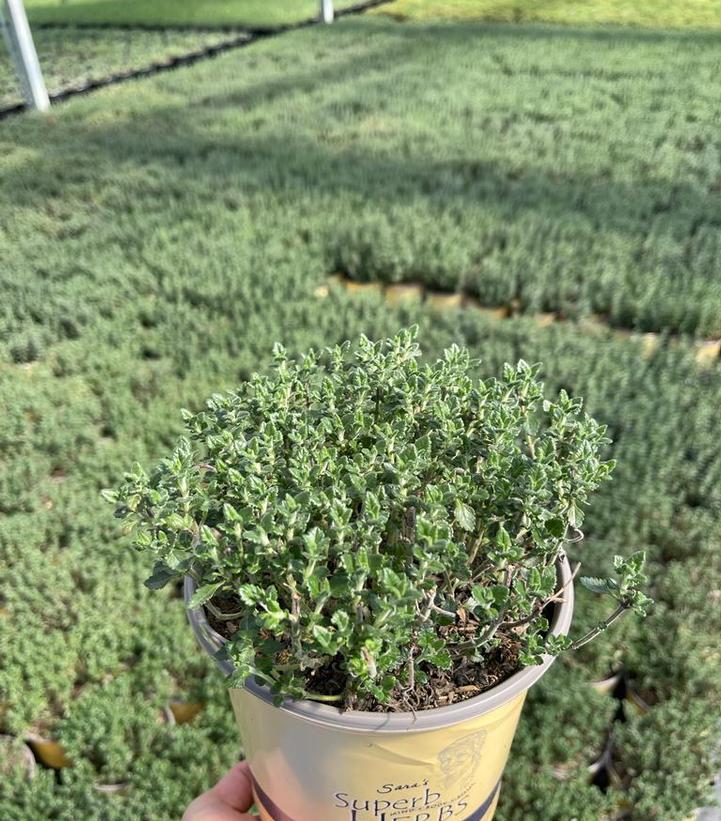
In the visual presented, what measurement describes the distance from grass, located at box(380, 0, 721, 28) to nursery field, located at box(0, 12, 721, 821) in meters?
3.40

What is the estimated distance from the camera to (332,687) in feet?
3.89

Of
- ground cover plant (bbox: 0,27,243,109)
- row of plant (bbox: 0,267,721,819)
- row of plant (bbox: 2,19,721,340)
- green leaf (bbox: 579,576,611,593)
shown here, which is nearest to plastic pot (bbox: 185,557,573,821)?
green leaf (bbox: 579,576,611,593)

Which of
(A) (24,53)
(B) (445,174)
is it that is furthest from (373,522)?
(A) (24,53)

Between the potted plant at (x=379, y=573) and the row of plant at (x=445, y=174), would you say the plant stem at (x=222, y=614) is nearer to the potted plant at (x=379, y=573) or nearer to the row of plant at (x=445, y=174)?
the potted plant at (x=379, y=573)

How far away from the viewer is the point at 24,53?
24.8 feet

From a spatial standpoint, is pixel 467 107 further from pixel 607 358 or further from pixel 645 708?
pixel 645 708

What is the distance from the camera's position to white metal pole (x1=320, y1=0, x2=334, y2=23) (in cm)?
1141

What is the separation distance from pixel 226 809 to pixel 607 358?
2679 millimetres

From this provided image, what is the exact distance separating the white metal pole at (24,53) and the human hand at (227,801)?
8126mm

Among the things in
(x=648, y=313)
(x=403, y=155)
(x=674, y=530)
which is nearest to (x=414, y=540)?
(x=674, y=530)

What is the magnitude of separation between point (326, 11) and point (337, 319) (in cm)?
986

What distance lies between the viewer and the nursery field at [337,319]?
2.11m

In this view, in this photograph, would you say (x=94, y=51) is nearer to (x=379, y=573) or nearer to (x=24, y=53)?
(x=24, y=53)

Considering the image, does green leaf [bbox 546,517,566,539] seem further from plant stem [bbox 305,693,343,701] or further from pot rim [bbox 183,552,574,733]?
plant stem [bbox 305,693,343,701]
